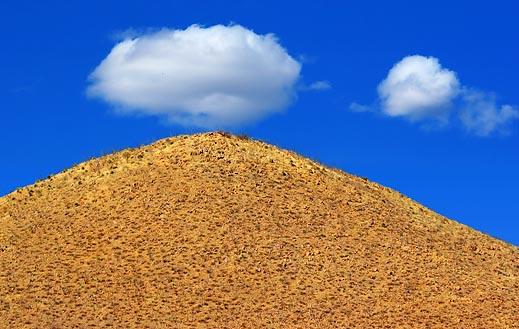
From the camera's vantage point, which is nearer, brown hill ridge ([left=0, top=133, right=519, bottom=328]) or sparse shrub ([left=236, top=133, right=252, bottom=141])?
brown hill ridge ([left=0, top=133, right=519, bottom=328])

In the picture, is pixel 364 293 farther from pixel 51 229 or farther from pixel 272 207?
pixel 51 229

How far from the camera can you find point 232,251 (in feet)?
113

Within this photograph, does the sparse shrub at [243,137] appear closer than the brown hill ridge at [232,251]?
No

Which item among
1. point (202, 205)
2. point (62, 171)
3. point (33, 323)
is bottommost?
point (33, 323)

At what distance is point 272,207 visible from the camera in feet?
124

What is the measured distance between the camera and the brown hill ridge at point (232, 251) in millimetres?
31250

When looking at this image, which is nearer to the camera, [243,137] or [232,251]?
[232,251]

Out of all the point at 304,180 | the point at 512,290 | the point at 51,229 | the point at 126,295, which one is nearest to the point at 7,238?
the point at 51,229

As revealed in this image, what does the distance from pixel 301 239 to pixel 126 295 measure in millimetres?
8349

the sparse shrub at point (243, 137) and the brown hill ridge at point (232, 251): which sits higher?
the sparse shrub at point (243, 137)

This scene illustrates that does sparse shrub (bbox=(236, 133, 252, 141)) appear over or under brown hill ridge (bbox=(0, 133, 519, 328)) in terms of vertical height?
over

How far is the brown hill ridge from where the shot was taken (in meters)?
31.2

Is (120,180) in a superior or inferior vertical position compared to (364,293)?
superior

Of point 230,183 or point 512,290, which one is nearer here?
point 512,290
